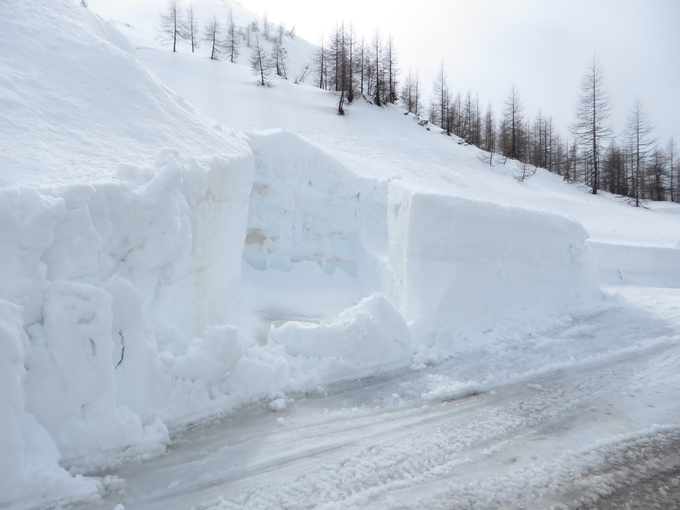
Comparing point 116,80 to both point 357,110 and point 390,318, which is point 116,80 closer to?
point 390,318

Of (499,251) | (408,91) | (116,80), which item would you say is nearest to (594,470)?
(499,251)

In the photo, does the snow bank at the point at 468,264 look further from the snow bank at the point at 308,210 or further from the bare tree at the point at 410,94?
the bare tree at the point at 410,94

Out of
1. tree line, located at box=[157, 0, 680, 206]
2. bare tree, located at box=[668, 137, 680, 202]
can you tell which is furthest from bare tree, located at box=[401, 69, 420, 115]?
bare tree, located at box=[668, 137, 680, 202]

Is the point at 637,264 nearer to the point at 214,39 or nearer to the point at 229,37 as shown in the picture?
the point at 214,39

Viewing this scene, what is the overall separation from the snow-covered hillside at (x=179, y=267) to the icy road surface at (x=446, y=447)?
0.40 m

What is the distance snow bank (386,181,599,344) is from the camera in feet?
24.6

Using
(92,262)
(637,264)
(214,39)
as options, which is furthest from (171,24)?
(92,262)

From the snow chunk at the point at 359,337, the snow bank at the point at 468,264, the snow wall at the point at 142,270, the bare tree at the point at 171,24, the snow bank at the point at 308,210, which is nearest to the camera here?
the snow wall at the point at 142,270

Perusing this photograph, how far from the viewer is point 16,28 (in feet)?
20.4

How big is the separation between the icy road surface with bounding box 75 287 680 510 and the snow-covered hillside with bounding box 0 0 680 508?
396 millimetres

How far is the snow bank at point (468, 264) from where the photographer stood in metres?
7.48

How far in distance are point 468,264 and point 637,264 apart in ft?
31.2

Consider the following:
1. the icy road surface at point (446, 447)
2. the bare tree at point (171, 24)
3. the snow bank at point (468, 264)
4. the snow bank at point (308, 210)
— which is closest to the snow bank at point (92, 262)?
the icy road surface at point (446, 447)

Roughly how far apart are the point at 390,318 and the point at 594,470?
3147mm
